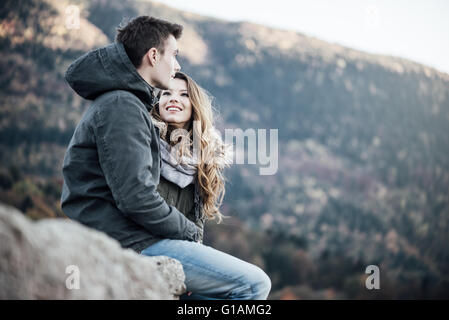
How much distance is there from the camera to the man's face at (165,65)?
2158 millimetres

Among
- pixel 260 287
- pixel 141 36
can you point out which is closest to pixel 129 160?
pixel 141 36

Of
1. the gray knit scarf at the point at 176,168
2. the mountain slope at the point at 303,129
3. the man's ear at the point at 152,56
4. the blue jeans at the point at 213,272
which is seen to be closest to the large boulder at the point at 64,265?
the blue jeans at the point at 213,272

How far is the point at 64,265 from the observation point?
1.37 metres

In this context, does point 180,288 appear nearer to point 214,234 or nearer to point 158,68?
point 158,68

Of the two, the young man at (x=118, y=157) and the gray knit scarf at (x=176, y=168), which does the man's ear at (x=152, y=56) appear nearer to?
the young man at (x=118, y=157)

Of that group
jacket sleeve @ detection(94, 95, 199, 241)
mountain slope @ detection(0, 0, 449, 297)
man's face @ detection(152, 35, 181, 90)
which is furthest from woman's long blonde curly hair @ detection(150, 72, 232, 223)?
mountain slope @ detection(0, 0, 449, 297)

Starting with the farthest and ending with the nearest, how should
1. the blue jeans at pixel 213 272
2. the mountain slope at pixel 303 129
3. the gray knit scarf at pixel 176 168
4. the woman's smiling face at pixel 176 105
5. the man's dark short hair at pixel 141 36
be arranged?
the mountain slope at pixel 303 129 < the woman's smiling face at pixel 176 105 < the gray knit scarf at pixel 176 168 < the man's dark short hair at pixel 141 36 < the blue jeans at pixel 213 272

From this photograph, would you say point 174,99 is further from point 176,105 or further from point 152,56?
point 152,56

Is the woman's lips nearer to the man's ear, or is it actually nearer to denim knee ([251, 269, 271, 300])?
the man's ear

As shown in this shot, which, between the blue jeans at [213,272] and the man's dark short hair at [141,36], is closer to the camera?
the blue jeans at [213,272]

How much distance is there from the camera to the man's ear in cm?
212

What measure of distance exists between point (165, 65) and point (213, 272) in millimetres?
1079

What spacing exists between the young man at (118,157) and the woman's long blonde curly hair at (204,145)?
0.49 meters

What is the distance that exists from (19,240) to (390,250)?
34.6m
